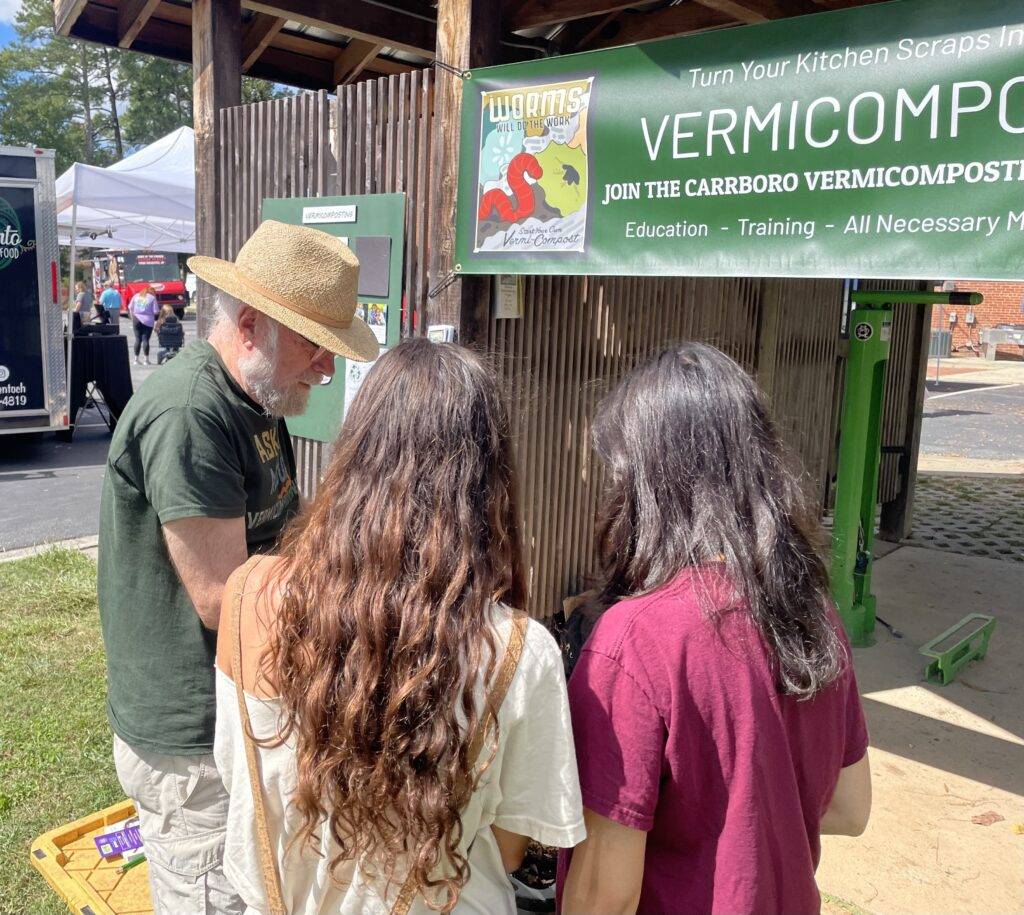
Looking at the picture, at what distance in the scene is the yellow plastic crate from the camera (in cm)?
255

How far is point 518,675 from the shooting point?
4.05ft

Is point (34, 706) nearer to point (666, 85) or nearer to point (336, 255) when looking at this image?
point (336, 255)

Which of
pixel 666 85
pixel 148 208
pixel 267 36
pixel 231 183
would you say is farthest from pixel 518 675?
pixel 148 208

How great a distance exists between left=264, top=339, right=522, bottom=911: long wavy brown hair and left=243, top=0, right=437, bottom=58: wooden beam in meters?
3.94

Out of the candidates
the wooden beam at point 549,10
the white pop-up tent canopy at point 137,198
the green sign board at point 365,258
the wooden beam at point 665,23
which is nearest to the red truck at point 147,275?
the white pop-up tent canopy at point 137,198

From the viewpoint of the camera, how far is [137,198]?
1150cm

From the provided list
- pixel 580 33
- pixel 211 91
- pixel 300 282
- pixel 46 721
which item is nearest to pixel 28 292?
pixel 211 91

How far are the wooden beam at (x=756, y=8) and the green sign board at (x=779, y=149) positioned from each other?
1234 millimetres

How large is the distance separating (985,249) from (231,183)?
3.86m

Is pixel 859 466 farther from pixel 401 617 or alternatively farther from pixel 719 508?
pixel 401 617

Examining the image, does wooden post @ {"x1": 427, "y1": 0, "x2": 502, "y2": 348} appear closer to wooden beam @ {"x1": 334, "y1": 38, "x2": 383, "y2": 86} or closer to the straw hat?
the straw hat

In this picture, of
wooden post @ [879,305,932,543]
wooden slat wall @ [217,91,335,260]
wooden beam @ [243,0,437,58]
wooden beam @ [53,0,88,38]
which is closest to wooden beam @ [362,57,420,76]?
wooden beam @ [243,0,437,58]

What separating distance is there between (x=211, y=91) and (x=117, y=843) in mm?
3761

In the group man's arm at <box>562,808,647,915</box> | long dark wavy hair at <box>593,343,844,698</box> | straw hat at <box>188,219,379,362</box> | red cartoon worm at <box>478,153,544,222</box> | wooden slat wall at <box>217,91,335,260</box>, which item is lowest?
man's arm at <box>562,808,647,915</box>
